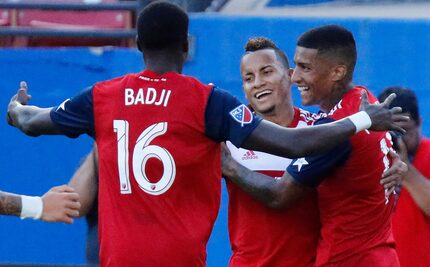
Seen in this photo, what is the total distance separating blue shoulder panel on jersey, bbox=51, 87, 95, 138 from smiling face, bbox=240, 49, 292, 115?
124 centimetres

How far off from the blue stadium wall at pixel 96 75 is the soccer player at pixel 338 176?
7.75ft

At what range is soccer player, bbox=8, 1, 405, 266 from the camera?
5.20m

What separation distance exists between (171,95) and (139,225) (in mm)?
602

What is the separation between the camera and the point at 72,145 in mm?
8492

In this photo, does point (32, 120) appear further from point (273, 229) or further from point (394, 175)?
point (394, 175)

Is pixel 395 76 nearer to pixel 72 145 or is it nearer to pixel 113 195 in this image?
pixel 72 145

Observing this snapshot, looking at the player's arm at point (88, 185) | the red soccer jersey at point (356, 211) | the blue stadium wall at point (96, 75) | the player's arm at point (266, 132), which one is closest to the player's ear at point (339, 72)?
the red soccer jersey at point (356, 211)

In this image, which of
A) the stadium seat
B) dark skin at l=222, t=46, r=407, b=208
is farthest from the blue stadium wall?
dark skin at l=222, t=46, r=407, b=208

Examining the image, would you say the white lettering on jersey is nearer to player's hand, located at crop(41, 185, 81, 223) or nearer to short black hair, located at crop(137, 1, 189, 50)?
short black hair, located at crop(137, 1, 189, 50)

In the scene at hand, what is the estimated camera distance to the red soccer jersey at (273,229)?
19.6ft

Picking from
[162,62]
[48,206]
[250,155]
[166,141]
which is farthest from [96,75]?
[48,206]

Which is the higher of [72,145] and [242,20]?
[242,20]

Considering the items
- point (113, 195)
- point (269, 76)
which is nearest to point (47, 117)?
point (113, 195)

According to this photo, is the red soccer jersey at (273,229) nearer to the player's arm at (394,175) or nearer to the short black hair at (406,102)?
the player's arm at (394,175)
